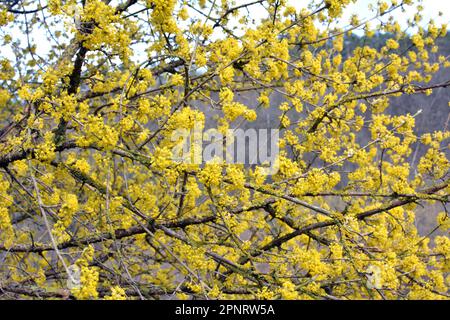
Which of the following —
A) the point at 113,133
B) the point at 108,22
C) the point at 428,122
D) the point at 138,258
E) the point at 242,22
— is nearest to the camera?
the point at 113,133

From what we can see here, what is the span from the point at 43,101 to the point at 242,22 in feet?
6.46

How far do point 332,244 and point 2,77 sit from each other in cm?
325

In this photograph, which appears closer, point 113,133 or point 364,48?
point 113,133

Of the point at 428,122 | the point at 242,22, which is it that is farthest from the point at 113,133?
the point at 428,122

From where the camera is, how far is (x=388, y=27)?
6.05 meters

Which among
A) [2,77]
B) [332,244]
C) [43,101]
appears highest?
[2,77]

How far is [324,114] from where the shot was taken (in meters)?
4.59

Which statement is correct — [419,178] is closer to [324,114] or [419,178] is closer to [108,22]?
[324,114]

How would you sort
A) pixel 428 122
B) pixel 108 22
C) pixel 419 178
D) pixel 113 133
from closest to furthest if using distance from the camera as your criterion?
pixel 113 133
pixel 108 22
pixel 419 178
pixel 428 122

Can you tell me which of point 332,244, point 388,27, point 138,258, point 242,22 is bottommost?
point 138,258

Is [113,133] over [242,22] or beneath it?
beneath

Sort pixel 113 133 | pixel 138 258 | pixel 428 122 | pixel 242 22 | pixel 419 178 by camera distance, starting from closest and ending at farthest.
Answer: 1. pixel 113 133
2. pixel 242 22
3. pixel 419 178
4. pixel 138 258
5. pixel 428 122
